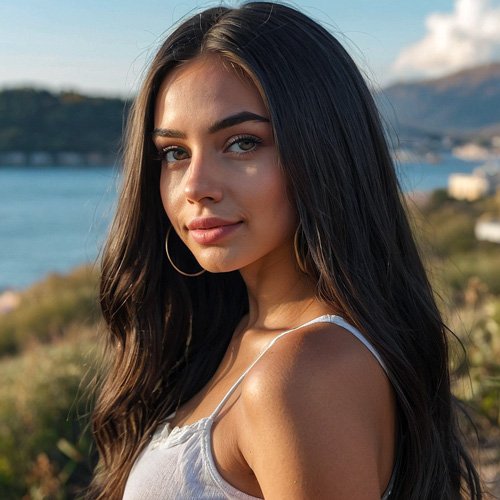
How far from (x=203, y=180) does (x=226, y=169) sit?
57mm

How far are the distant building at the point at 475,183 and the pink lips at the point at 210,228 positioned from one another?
24534mm

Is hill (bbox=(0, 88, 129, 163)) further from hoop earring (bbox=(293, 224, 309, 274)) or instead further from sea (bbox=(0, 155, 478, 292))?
hoop earring (bbox=(293, 224, 309, 274))

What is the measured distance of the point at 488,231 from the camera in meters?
16.4

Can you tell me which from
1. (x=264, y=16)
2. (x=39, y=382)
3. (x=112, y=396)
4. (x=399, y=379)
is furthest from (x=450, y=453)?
(x=39, y=382)

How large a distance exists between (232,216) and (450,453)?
2.80 ft

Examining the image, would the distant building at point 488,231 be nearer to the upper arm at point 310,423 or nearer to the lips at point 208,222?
the lips at point 208,222

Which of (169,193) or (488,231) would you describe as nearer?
(169,193)

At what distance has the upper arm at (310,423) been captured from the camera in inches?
55.3

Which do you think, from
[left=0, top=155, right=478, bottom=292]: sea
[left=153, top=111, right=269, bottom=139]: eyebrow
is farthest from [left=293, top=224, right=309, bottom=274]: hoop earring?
[left=0, top=155, right=478, bottom=292]: sea

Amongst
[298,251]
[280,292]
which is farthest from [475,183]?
[298,251]

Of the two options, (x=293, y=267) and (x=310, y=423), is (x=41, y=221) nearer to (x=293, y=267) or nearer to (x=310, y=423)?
(x=293, y=267)

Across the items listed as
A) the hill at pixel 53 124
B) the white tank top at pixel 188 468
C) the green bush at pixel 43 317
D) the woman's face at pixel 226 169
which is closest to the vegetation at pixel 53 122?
the hill at pixel 53 124

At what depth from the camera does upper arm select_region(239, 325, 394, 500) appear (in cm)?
140

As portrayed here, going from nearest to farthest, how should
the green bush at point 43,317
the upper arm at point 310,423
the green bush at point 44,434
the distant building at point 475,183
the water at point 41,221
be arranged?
1. the upper arm at point 310,423
2. the green bush at point 44,434
3. the green bush at point 43,317
4. the distant building at point 475,183
5. the water at point 41,221
